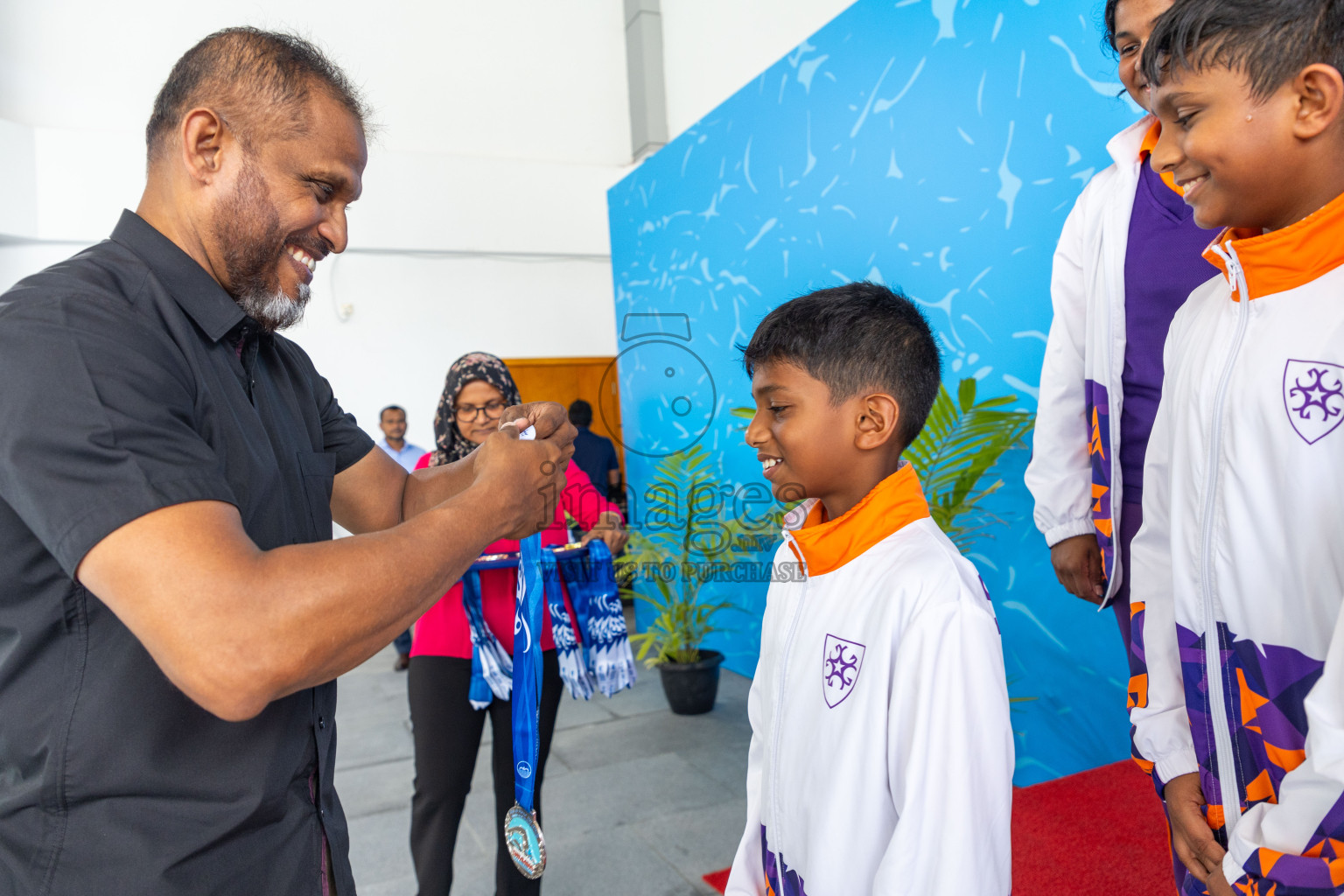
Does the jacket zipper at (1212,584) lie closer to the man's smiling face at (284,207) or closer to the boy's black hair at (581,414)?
the man's smiling face at (284,207)

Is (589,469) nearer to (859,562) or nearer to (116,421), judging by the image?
(859,562)

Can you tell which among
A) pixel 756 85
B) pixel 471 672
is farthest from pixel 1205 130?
pixel 756 85

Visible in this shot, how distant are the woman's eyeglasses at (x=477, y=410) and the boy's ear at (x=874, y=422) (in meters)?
1.32

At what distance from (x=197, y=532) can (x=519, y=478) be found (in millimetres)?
404

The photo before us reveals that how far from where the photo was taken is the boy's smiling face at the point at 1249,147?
931 millimetres

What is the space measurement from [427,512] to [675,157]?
15.8 feet

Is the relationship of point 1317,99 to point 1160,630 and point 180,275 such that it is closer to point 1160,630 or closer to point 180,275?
point 1160,630

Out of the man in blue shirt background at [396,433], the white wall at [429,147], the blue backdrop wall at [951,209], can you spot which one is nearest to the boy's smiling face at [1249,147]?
the blue backdrop wall at [951,209]

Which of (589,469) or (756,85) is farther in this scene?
(589,469)

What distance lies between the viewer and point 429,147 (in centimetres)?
820

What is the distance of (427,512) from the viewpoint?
957 mm

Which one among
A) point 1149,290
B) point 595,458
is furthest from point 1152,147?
point 595,458

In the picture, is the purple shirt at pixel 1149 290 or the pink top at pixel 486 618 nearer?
the purple shirt at pixel 1149 290

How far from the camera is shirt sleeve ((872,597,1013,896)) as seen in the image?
108cm
